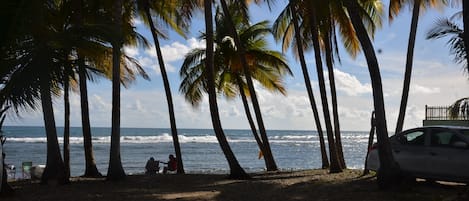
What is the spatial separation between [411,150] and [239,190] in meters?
4.04

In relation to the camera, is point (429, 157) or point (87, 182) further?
point (87, 182)

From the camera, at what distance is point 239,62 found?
80.6 feet

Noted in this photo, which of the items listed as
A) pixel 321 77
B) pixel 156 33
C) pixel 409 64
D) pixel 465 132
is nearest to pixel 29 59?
pixel 156 33

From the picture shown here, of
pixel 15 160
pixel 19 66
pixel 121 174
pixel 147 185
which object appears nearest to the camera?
pixel 19 66

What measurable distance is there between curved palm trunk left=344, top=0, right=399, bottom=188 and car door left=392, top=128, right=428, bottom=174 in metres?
0.98

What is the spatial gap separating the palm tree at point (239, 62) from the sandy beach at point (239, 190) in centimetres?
776

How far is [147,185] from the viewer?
1561cm

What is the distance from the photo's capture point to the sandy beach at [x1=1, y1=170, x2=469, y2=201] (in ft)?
40.1

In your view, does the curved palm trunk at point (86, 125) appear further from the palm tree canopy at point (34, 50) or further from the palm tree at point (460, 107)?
the palm tree at point (460, 107)

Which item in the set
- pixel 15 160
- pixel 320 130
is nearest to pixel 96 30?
pixel 320 130

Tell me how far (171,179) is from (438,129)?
310 inches

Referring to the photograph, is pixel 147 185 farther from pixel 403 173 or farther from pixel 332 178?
pixel 403 173

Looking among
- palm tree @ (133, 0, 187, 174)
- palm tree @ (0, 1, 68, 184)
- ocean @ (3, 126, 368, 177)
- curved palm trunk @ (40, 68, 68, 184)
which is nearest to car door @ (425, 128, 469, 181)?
palm tree @ (0, 1, 68, 184)

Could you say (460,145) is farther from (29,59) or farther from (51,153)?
(51,153)
